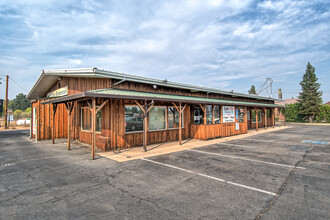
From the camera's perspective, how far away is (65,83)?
1301 cm

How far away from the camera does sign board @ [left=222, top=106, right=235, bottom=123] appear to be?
14.3 meters

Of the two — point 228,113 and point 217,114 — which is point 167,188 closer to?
point 217,114

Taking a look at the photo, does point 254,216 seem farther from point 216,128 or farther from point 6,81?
point 6,81

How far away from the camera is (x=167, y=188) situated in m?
4.55

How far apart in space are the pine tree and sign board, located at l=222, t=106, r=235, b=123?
26.6 m

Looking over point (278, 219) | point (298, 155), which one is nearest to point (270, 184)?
point (278, 219)

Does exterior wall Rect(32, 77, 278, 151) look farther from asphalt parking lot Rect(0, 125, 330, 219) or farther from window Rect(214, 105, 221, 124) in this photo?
asphalt parking lot Rect(0, 125, 330, 219)

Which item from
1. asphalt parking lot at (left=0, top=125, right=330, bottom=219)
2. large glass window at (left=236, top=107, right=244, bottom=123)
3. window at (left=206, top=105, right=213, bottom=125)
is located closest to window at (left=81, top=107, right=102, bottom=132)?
asphalt parking lot at (left=0, top=125, right=330, bottom=219)

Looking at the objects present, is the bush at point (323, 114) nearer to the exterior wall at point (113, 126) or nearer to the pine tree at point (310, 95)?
the pine tree at point (310, 95)

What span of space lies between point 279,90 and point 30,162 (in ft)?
165

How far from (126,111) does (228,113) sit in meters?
8.90

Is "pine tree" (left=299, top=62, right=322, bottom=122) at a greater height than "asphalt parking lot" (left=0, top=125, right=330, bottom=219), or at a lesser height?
greater

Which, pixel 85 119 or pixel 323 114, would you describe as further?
pixel 323 114

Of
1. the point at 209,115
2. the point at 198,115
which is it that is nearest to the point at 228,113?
the point at 209,115
